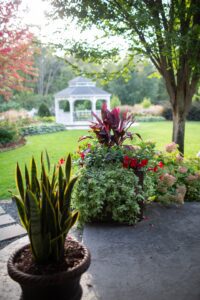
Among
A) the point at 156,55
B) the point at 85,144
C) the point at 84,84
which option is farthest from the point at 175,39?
the point at 84,84

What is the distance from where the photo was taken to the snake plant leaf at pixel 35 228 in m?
1.60

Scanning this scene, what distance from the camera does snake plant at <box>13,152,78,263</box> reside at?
167 centimetres

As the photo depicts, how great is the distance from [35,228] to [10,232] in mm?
1590

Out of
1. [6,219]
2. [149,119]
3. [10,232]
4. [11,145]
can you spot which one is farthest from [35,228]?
Result: [149,119]

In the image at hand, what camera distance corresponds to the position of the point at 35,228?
167 centimetres

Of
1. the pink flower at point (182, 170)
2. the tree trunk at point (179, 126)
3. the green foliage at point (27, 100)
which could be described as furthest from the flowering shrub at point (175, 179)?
the green foliage at point (27, 100)

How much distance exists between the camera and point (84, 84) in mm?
20797

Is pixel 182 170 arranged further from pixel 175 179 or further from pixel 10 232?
pixel 10 232

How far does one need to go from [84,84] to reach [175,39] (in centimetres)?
1757

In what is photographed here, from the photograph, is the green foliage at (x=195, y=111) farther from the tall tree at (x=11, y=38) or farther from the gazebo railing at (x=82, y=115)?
the tall tree at (x=11, y=38)

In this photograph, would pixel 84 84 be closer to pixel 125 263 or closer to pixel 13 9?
pixel 13 9

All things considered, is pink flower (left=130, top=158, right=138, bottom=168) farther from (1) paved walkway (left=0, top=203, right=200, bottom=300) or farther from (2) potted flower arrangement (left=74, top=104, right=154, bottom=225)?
(1) paved walkway (left=0, top=203, right=200, bottom=300)

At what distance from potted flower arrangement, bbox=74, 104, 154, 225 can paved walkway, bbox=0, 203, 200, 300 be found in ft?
0.56

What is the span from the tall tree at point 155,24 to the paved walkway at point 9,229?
2.80 meters
